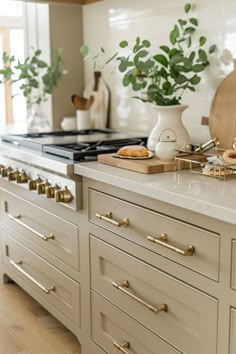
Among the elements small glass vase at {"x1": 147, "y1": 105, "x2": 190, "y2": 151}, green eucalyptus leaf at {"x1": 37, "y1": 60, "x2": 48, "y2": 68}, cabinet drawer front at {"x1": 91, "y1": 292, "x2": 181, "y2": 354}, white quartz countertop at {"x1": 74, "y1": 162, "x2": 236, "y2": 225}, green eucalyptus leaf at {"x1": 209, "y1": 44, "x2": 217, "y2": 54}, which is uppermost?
green eucalyptus leaf at {"x1": 209, "y1": 44, "x2": 217, "y2": 54}

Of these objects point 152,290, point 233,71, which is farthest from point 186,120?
point 152,290

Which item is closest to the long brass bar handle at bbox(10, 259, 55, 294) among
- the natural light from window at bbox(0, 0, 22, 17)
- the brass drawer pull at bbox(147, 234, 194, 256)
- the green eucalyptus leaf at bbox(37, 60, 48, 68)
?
the brass drawer pull at bbox(147, 234, 194, 256)

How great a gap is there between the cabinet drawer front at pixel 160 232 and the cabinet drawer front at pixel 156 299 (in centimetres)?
7

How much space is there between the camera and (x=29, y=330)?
7.96 feet

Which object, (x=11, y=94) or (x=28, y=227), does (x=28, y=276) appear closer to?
(x=28, y=227)

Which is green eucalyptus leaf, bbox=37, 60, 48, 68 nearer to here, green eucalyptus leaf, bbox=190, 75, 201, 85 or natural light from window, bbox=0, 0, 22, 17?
green eucalyptus leaf, bbox=190, 75, 201, 85

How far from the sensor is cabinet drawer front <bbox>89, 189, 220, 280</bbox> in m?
1.36

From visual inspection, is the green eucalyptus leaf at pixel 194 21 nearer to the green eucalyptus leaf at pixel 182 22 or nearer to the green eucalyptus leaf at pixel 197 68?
the green eucalyptus leaf at pixel 182 22

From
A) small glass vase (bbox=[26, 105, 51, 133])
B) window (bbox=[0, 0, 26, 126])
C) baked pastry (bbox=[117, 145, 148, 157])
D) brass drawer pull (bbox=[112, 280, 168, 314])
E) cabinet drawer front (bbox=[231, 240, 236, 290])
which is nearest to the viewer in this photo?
cabinet drawer front (bbox=[231, 240, 236, 290])

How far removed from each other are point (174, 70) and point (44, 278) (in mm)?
1133

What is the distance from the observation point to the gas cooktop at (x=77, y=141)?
2.05 metres

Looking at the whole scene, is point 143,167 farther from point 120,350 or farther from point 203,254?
point 120,350

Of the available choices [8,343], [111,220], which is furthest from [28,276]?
[111,220]

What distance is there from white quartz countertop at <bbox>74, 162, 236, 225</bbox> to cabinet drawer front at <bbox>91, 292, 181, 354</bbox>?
480mm
